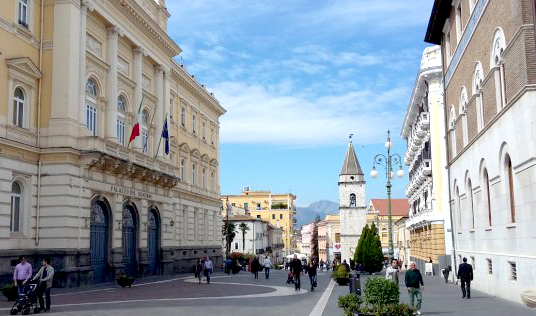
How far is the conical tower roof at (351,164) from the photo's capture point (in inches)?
4326

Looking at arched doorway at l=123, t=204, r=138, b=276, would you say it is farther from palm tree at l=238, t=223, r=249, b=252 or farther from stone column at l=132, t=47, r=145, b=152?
palm tree at l=238, t=223, r=249, b=252

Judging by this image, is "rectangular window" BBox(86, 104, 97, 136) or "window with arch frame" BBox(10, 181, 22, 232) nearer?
"window with arch frame" BBox(10, 181, 22, 232)

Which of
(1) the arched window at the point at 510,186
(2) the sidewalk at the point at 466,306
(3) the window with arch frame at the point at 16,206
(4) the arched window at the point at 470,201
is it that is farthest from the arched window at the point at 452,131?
(3) the window with arch frame at the point at 16,206

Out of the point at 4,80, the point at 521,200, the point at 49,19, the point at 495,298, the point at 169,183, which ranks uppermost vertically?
the point at 49,19

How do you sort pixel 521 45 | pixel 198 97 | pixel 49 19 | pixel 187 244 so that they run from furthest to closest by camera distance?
pixel 198 97, pixel 187 244, pixel 49 19, pixel 521 45

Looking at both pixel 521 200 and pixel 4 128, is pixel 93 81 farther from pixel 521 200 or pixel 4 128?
pixel 521 200

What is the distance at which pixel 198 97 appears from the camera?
2047 inches

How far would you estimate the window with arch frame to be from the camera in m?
25.8

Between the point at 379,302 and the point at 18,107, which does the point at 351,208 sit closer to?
the point at 18,107

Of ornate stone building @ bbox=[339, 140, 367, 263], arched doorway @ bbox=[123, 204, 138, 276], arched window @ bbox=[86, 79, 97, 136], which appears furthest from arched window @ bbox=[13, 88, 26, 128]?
ornate stone building @ bbox=[339, 140, 367, 263]

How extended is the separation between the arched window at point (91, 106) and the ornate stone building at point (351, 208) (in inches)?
3187

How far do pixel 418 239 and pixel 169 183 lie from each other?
24674 millimetres

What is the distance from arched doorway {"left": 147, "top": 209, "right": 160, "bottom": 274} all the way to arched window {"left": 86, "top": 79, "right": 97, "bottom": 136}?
876cm

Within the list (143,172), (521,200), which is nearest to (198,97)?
(143,172)
